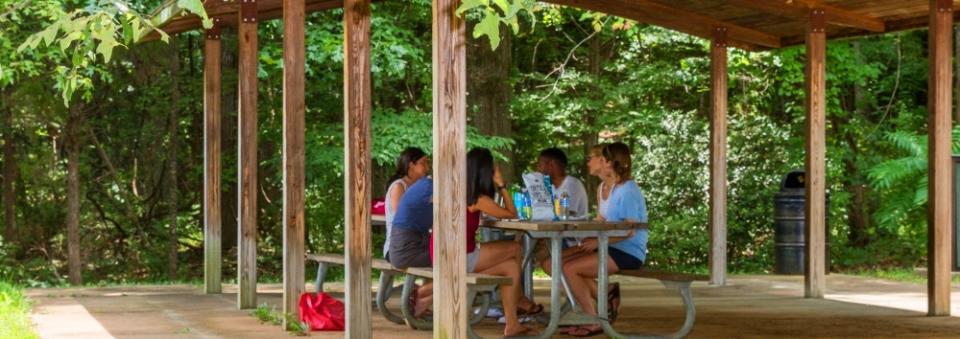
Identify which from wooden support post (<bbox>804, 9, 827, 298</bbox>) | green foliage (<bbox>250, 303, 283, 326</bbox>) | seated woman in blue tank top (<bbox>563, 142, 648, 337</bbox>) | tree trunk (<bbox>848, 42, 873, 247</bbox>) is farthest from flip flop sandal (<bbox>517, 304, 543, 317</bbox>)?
tree trunk (<bbox>848, 42, 873, 247</bbox>)

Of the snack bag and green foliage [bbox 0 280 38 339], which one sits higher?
the snack bag

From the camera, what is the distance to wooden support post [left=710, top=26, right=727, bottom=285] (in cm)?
1328

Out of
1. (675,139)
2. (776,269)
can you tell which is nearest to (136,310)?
(776,269)

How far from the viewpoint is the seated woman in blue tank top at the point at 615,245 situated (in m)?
8.67

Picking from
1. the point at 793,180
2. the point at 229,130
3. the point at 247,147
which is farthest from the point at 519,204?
the point at 229,130

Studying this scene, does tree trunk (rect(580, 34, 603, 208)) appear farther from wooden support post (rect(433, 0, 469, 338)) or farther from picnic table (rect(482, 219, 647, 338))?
wooden support post (rect(433, 0, 469, 338))

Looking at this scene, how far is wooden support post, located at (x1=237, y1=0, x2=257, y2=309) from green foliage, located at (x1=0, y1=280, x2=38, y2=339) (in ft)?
5.05

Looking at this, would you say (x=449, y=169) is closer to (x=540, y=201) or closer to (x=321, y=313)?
(x=540, y=201)

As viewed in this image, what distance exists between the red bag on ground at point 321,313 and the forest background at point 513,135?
22.0 ft

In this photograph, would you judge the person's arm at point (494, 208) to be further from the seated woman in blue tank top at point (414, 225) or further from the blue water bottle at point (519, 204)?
the seated woman in blue tank top at point (414, 225)

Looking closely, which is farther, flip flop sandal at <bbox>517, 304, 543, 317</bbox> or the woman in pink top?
flip flop sandal at <bbox>517, 304, 543, 317</bbox>

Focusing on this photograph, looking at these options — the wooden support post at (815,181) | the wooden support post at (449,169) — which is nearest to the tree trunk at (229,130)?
the wooden support post at (815,181)

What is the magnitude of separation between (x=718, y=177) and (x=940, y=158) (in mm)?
3509

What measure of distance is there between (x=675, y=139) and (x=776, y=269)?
10.1ft
